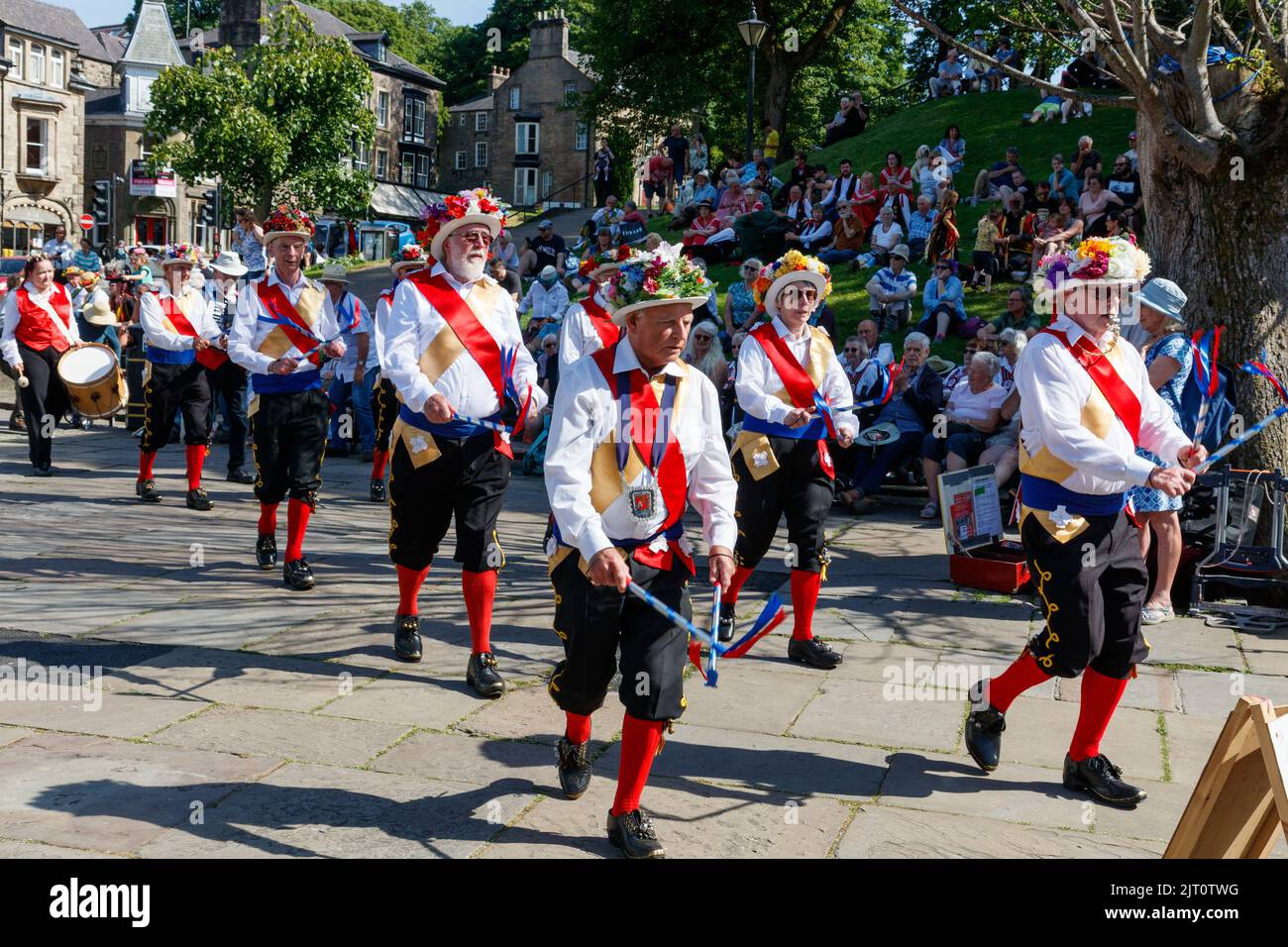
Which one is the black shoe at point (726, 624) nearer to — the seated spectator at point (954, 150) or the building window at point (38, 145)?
the seated spectator at point (954, 150)

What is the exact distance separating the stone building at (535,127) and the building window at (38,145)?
20.4 meters

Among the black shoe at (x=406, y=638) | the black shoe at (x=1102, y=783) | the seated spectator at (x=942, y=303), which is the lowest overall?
the black shoe at (x=1102, y=783)

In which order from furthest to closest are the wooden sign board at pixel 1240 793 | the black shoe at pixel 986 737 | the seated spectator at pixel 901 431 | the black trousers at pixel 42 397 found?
the black trousers at pixel 42 397 < the seated spectator at pixel 901 431 < the black shoe at pixel 986 737 < the wooden sign board at pixel 1240 793

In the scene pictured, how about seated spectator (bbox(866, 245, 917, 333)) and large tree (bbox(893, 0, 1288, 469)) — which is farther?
seated spectator (bbox(866, 245, 917, 333))

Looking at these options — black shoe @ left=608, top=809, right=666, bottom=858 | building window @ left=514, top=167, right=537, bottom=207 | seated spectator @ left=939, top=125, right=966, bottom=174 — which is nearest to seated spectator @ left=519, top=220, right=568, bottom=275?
seated spectator @ left=939, top=125, right=966, bottom=174

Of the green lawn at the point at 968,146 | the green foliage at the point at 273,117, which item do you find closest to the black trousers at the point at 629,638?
the green lawn at the point at 968,146

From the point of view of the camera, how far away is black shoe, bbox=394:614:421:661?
643 centimetres

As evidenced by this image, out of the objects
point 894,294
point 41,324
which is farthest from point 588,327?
point 894,294

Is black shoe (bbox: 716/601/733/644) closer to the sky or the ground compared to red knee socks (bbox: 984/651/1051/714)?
closer to the ground

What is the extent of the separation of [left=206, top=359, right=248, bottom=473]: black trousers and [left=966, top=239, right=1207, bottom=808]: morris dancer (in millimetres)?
9168

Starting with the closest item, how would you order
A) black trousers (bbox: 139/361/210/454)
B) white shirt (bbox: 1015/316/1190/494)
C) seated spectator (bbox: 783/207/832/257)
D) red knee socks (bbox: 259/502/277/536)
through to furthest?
white shirt (bbox: 1015/316/1190/494) < red knee socks (bbox: 259/502/277/536) < black trousers (bbox: 139/361/210/454) < seated spectator (bbox: 783/207/832/257)

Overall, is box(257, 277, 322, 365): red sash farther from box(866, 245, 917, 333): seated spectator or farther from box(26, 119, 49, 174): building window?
box(26, 119, 49, 174): building window

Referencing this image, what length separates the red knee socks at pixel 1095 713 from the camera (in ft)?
16.2

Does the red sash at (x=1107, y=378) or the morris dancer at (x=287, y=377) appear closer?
the red sash at (x=1107, y=378)
